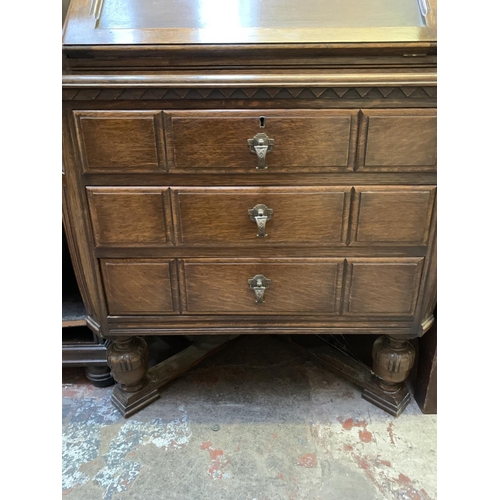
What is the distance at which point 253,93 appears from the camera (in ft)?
2.98

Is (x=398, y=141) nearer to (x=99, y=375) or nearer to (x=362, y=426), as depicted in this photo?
(x=362, y=426)

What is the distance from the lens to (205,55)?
0.89 metres

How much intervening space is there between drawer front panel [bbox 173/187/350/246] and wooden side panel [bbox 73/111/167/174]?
9 centimetres

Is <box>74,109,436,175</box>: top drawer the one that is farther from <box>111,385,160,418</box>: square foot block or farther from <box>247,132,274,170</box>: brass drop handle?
<box>111,385,160,418</box>: square foot block

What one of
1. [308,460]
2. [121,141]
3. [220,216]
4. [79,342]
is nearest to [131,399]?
[79,342]

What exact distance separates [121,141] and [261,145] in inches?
10.7

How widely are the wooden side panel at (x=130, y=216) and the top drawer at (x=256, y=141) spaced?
5cm

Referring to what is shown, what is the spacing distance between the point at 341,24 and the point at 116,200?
0.56 m

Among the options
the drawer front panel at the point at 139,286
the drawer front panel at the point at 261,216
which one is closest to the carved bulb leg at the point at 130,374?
the drawer front panel at the point at 139,286

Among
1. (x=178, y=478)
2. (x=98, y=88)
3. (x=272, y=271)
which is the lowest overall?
(x=178, y=478)

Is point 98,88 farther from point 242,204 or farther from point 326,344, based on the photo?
point 326,344

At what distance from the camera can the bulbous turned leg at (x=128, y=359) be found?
3.95 ft

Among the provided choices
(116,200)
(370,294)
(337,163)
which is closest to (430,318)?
(370,294)

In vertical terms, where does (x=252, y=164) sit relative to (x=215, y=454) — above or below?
above
